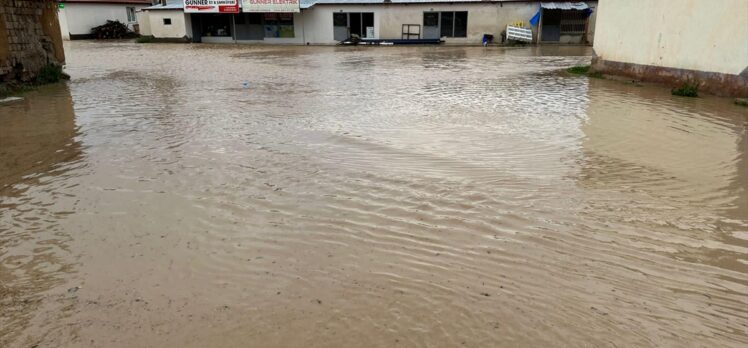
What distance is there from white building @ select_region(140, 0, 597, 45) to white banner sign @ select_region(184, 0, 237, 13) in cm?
7

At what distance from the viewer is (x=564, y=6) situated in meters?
30.4

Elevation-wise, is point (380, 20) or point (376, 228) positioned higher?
point (380, 20)

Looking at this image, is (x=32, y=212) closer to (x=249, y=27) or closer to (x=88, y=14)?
(x=249, y=27)

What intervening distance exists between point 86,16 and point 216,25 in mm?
10668

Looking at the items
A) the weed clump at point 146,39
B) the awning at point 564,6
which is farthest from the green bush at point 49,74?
the awning at point 564,6

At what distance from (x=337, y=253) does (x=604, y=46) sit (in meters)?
14.1

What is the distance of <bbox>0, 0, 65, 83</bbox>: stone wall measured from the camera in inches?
508

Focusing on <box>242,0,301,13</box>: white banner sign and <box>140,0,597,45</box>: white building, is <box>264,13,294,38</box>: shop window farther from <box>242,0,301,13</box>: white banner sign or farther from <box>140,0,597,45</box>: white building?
<box>242,0,301,13</box>: white banner sign

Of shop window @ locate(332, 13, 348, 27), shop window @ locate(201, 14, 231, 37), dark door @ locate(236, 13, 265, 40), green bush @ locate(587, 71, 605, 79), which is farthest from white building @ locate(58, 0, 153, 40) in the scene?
green bush @ locate(587, 71, 605, 79)

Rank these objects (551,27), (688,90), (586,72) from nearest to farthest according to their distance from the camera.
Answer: (688,90)
(586,72)
(551,27)

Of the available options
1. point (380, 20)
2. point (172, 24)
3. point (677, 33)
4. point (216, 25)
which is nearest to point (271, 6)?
point (216, 25)

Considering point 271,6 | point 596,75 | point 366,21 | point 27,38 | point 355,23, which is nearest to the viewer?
point 27,38

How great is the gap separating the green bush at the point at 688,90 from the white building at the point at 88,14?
3765 cm

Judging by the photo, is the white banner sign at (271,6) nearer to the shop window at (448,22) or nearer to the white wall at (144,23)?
the shop window at (448,22)
